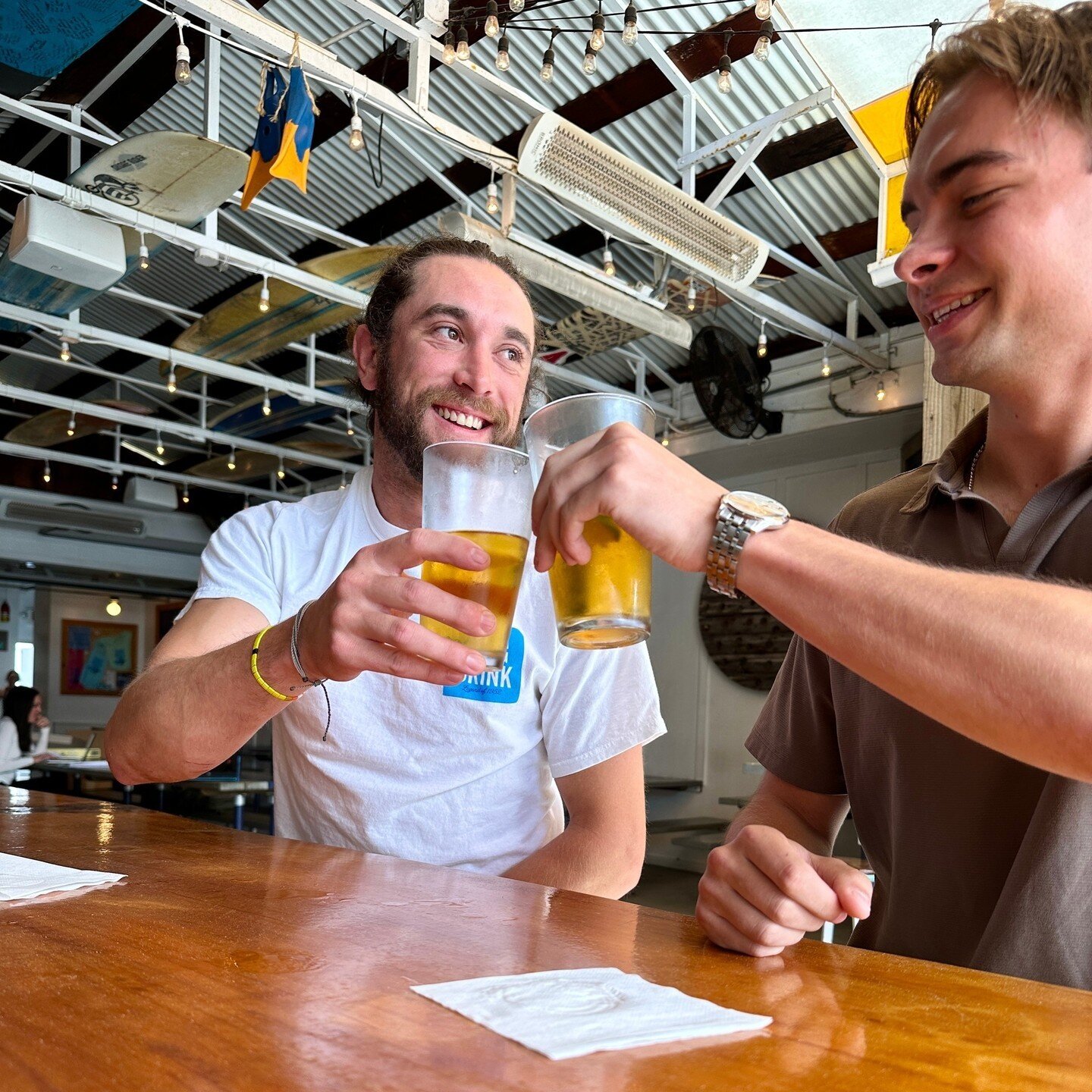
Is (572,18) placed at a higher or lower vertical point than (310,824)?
higher

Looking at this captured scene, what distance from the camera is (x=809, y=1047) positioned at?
62 centimetres

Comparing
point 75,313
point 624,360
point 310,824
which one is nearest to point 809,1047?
point 310,824

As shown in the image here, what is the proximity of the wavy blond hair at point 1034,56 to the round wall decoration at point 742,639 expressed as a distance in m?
7.28

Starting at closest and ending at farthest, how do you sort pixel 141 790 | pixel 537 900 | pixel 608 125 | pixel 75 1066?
pixel 75 1066 < pixel 537 900 < pixel 608 125 < pixel 141 790

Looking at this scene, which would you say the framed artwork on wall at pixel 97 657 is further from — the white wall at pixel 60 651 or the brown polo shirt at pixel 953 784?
the brown polo shirt at pixel 953 784

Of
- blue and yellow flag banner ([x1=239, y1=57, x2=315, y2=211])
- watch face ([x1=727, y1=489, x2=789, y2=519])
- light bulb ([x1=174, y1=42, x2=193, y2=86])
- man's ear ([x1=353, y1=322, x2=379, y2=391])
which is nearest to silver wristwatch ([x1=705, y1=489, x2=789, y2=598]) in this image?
watch face ([x1=727, y1=489, x2=789, y2=519])

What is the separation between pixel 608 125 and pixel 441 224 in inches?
64.9

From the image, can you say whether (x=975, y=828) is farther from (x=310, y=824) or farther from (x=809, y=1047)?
(x=310, y=824)

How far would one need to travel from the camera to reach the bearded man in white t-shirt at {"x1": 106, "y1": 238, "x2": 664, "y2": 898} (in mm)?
1563

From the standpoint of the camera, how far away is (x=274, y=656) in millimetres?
1251

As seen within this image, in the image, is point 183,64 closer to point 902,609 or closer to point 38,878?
point 38,878

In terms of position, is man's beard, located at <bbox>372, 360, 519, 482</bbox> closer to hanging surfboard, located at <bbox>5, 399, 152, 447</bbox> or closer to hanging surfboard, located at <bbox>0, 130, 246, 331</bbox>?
hanging surfboard, located at <bbox>0, 130, 246, 331</bbox>

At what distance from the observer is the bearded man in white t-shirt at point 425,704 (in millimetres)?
1563

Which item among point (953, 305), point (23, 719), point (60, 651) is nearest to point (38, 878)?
point (953, 305)
